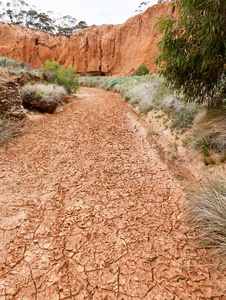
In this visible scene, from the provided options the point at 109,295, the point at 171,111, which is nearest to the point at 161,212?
the point at 109,295

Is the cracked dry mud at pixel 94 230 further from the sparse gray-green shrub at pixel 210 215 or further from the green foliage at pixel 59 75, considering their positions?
the green foliage at pixel 59 75

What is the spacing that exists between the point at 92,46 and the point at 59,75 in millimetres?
23540

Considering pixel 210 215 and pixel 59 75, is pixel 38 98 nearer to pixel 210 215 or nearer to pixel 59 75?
pixel 59 75

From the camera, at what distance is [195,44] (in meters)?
2.64

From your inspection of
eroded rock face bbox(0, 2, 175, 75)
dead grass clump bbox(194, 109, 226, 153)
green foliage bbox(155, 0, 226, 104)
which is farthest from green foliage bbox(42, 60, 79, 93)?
eroded rock face bbox(0, 2, 175, 75)

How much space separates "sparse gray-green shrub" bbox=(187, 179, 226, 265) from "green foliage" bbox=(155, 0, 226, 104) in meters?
2.06

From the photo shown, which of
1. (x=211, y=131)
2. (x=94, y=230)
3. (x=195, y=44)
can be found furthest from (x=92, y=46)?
(x=94, y=230)

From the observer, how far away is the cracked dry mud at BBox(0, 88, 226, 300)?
155cm

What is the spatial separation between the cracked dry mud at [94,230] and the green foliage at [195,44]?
1961mm

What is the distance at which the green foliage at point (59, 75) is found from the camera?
8.41 metres

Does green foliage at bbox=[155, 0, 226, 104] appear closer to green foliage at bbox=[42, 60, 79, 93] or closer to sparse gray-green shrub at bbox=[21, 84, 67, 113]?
sparse gray-green shrub at bbox=[21, 84, 67, 113]

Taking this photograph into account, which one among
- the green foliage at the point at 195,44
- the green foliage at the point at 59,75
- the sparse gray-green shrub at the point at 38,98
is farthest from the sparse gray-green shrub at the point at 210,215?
the green foliage at the point at 59,75

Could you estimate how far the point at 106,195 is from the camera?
9.07 feet

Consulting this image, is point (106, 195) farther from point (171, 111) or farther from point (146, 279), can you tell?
point (171, 111)
